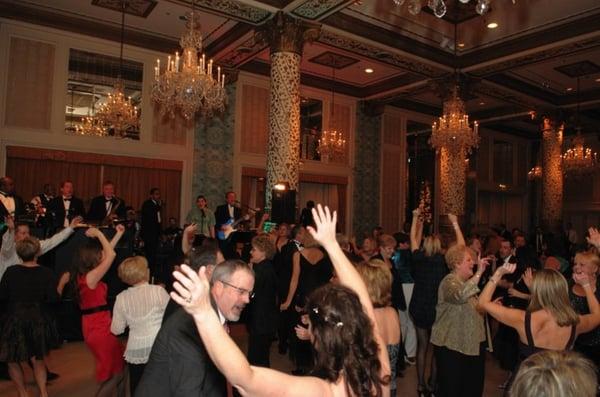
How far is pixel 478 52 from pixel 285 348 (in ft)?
28.2

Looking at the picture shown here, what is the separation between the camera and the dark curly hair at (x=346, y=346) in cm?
161

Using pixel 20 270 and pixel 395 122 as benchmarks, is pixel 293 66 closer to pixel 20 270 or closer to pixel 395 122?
pixel 20 270

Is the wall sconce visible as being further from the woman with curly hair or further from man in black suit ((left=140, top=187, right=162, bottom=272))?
the woman with curly hair

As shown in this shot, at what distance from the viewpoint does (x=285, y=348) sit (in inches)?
242

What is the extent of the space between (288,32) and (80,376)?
21.0 feet

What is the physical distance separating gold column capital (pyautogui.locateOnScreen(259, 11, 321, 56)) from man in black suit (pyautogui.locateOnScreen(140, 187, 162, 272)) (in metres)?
4.01

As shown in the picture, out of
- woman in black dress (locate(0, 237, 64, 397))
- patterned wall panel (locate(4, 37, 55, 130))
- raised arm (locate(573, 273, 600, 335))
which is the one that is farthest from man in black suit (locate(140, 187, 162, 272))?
raised arm (locate(573, 273, 600, 335))

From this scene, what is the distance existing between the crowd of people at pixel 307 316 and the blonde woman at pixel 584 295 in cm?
1

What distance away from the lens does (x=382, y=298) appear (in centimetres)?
314

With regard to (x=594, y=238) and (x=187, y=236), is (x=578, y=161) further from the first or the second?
(x=187, y=236)

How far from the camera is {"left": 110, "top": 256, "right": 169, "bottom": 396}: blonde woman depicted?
11.0 ft

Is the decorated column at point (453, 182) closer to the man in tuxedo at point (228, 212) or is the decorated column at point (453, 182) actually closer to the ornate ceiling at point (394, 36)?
the ornate ceiling at point (394, 36)

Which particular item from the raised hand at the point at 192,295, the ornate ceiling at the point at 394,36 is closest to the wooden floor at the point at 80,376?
the raised hand at the point at 192,295

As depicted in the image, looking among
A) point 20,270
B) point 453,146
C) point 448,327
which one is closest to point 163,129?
point 453,146
